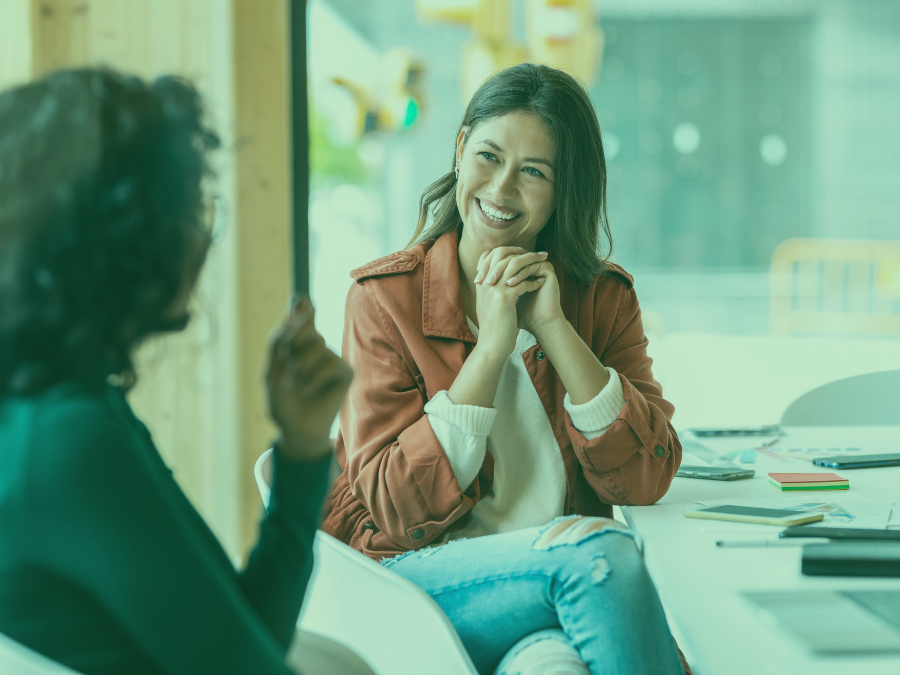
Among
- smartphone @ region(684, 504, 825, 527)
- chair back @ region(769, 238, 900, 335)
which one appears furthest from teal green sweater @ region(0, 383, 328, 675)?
chair back @ region(769, 238, 900, 335)

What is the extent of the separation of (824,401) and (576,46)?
2.13 meters

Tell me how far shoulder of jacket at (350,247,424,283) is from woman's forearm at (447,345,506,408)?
232mm

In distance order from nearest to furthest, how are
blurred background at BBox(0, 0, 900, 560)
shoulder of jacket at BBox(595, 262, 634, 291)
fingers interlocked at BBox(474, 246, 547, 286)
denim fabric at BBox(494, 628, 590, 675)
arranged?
denim fabric at BBox(494, 628, 590, 675)
fingers interlocked at BBox(474, 246, 547, 286)
shoulder of jacket at BBox(595, 262, 634, 291)
blurred background at BBox(0, 0, 900, 560)

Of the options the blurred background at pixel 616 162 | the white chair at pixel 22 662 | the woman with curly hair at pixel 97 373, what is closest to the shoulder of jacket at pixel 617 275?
the woman with curly hair at pixel 97 373

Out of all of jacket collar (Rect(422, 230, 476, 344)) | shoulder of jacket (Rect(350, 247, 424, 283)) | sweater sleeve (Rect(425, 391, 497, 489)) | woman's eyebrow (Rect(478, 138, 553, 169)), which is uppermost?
woman's eyebrow (Rect(478, 138, 553, 169))

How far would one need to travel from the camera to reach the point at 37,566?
1.75 ft

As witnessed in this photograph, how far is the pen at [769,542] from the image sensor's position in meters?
0.95

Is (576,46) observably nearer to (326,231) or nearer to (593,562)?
(326,231)

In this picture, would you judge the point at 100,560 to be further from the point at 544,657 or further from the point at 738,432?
the point at 738,432

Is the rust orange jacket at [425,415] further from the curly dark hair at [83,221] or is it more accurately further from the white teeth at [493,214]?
the curly dark hair at [83,221]

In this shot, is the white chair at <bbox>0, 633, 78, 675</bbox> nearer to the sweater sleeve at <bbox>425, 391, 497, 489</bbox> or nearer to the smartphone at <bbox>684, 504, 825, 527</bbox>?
the sweater sleeve at <bbox>425, 391, 497, 489</bbox>

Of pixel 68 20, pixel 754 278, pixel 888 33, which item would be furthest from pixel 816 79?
pixel 68 20

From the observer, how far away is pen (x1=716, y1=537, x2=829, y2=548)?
954mm

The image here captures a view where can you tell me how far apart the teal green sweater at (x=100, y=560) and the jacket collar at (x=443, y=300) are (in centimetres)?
74
